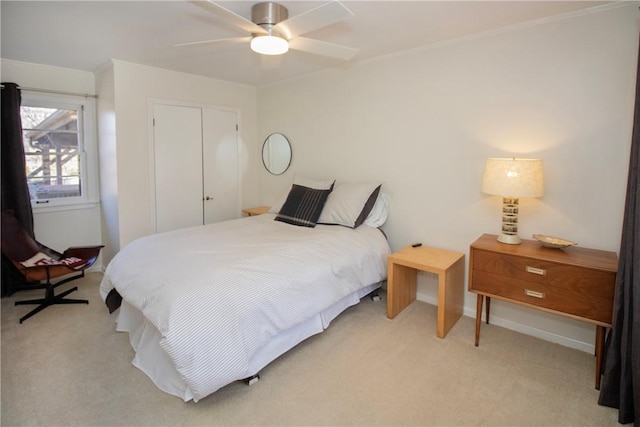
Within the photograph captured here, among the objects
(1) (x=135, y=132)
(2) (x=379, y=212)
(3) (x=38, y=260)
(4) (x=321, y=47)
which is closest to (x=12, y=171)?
(3) (x=38, y=260)

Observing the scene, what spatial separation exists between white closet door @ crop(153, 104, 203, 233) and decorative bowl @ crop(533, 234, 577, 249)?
3.60 m

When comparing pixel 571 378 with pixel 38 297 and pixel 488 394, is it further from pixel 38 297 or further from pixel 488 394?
pixel 38 297

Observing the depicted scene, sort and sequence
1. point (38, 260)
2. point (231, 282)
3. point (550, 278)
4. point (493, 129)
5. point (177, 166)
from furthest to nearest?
point (177, 166)
point (38, 260)
point (493, 129)
point (550, 278)
point (231, 282)

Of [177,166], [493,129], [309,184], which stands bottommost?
[309,184]

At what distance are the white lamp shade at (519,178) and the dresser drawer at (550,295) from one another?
0.59 metres

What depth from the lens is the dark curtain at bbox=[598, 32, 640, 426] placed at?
1.63 m

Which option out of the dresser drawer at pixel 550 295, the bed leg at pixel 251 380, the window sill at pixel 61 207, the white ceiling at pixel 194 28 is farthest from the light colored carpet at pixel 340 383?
the white ceiling at pixel 194 28

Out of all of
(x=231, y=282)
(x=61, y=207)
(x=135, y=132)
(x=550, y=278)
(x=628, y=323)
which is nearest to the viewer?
(x=628, y=323)

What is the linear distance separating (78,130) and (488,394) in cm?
468

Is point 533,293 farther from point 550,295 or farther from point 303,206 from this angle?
point 303,206

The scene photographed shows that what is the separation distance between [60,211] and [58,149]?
70 centimetres

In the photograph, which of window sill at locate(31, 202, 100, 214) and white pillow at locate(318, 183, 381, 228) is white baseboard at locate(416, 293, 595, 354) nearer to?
white pillow at locate(318, 183, 381, 228)

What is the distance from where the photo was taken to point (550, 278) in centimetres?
214

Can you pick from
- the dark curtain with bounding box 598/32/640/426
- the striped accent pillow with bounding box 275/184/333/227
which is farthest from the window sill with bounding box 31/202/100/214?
the dark curtain with bounding box 598/32/640/426
